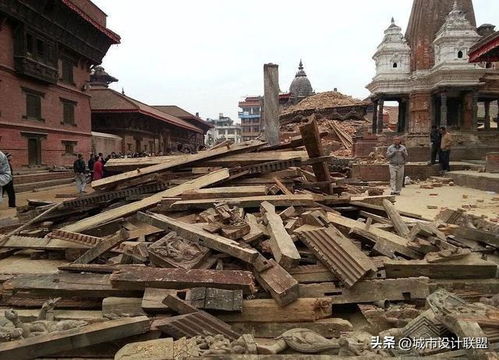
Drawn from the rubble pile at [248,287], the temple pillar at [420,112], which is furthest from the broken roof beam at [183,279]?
the temple pillar at [420,112]

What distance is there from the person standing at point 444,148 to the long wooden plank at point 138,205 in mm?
11320

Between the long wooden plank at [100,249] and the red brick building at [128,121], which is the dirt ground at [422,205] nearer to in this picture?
the long wooden plank at [100,249]

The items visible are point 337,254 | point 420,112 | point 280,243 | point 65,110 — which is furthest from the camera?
point 420,112

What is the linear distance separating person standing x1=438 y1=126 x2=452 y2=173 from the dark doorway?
19923 mm

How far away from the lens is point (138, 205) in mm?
5348

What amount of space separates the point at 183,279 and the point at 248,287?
1.94 feet

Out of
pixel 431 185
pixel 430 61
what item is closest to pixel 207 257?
pixel 431 185

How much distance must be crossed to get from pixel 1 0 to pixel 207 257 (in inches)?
730

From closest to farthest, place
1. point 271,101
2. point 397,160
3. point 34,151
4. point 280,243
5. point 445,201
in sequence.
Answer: point 280,243, point 445,201, point 271,101, point 397,160, point 34,151

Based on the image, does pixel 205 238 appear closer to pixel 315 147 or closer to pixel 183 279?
pixel 183 279

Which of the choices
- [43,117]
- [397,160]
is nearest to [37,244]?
[397,160]

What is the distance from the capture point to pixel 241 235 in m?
3.91

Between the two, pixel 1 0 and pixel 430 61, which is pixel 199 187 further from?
pixel 430 61

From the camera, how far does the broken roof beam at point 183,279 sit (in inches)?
124
